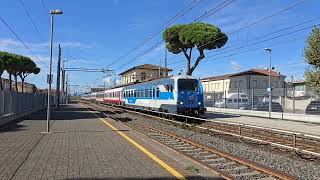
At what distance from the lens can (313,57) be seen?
25.6 metres

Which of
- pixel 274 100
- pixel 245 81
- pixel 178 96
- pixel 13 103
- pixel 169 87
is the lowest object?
pixel 13 103

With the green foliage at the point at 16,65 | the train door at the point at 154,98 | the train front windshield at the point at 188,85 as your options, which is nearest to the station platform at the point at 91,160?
the train front windshield at the point at 188,85

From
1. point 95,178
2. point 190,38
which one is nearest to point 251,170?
point 95,178

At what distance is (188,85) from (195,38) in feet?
78.3

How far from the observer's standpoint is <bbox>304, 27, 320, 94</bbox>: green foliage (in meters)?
25.4

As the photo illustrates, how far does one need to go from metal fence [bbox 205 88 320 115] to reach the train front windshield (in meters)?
8.15

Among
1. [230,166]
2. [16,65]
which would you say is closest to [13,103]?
[230,166]

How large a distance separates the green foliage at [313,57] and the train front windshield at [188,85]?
7.33 metres

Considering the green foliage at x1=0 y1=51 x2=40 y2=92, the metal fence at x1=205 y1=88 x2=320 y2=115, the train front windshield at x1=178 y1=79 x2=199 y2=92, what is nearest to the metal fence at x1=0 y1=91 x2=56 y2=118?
the train front windshield at x1=178 y1=79 x2=199 y2=92

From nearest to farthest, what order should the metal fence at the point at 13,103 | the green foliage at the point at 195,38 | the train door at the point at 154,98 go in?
the metal fence at the point at 13,103, the train door at the point at 154,98, the green foliage at the point at 195,38

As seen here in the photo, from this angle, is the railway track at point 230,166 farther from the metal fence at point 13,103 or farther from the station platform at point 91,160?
the metal fence at point 13,103

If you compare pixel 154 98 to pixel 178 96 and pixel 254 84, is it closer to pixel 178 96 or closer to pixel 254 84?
pixel 178 96

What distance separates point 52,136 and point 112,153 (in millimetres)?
5671

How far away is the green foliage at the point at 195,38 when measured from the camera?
52.2 meters
